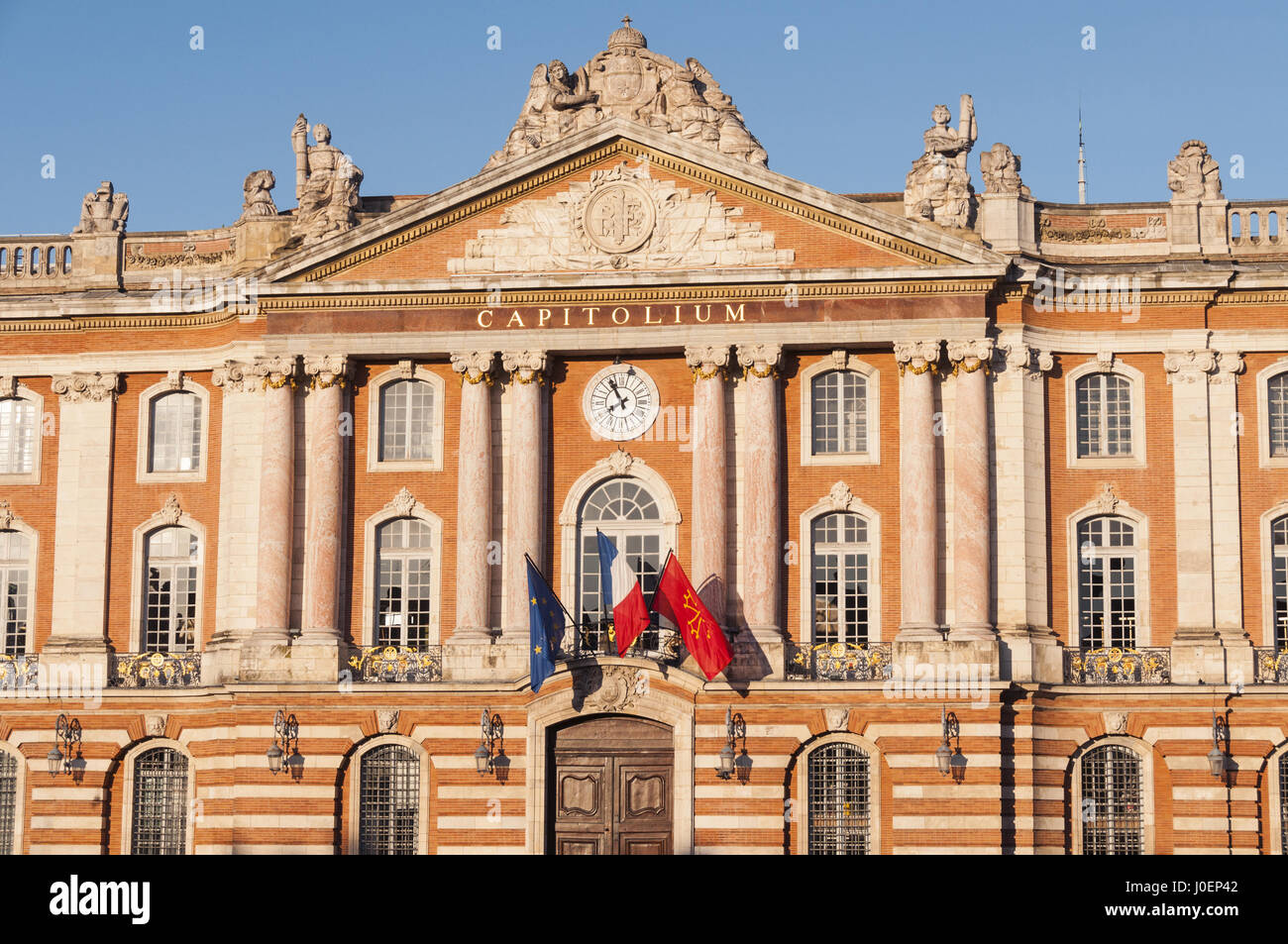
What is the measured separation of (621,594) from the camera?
48406mm

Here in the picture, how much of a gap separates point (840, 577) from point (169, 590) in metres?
15.4

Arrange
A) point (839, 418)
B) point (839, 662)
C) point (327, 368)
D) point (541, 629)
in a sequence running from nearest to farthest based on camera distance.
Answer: point (541, 629)
point (839, 662)
point (839, 418)
point (327, 368)

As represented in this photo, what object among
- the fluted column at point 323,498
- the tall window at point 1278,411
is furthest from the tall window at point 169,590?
the tall window at point 1278,411

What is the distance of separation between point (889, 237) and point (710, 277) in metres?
4.05

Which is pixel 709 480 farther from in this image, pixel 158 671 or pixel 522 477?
pixel 158 671

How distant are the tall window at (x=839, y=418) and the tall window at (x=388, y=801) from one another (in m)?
11.5

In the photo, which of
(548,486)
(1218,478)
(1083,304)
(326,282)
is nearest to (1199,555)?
(1218,478)

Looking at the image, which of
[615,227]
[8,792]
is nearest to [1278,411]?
[615,227]

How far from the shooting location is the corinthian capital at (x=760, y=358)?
4806cm

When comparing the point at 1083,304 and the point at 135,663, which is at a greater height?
the point at 1083,304

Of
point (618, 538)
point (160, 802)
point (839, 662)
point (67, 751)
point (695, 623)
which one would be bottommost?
point (160, 802)

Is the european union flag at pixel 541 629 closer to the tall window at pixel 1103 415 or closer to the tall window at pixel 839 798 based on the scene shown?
the tall window at pixel 839 798

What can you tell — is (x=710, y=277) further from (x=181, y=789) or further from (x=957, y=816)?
(x=181, y=789)
